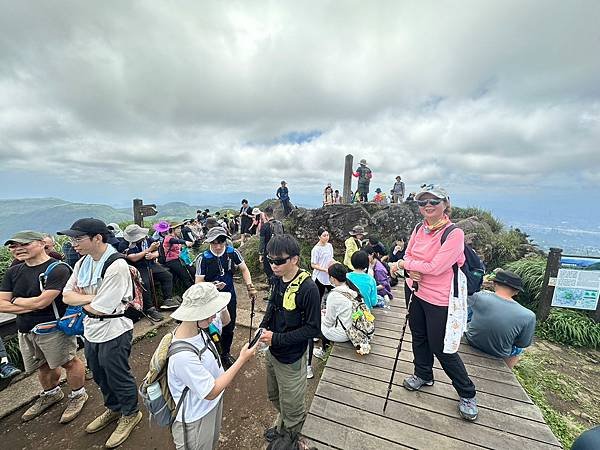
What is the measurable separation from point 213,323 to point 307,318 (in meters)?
1.48

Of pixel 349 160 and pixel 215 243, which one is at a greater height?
pixel 349 160

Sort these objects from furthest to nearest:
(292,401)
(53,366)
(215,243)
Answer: (215,243)
(53,366)
(292,401)

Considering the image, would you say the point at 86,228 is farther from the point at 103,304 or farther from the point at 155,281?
the point at 155,281

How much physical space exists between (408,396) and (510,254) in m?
10.5

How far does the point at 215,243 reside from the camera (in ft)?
13.1

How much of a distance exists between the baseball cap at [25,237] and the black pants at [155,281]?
314cm

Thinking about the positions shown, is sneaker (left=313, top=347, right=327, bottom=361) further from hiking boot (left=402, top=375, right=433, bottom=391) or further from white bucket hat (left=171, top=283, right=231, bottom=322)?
white bucket hat (left=171, top=283, right=231, bottom=322)

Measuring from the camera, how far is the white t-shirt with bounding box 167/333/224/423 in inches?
74.7

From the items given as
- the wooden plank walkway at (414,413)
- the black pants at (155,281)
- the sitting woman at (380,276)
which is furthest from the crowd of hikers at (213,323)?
the black pants at (155,281)

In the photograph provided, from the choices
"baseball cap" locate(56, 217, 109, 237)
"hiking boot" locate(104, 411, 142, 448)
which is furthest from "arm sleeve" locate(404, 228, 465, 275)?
"hiking boot" locate(104, 411, 142, 448)

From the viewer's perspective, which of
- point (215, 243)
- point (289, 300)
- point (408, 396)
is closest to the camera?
point (289, 300)

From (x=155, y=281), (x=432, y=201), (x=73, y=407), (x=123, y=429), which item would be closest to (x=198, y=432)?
(x=123, y=429)

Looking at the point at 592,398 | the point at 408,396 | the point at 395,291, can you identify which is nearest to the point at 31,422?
the point at 408,396

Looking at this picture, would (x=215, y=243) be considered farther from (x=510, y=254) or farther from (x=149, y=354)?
(x=510, y=254)
